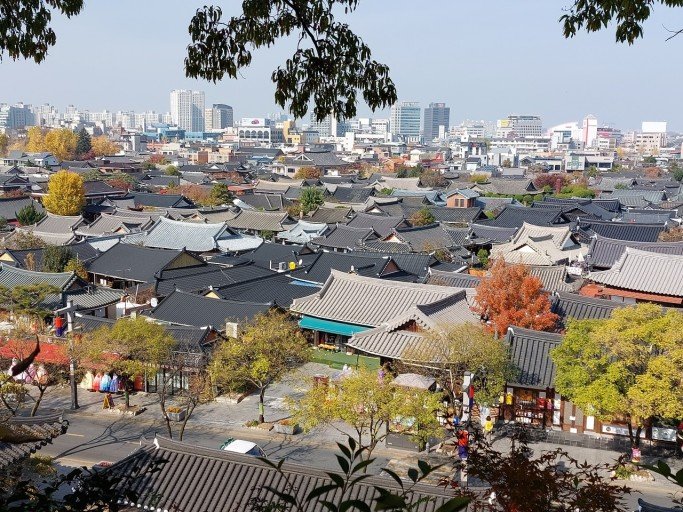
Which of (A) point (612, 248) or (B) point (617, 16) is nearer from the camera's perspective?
(B) point (617, 16)

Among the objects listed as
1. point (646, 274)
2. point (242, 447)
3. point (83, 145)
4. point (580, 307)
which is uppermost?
point (83, 145)

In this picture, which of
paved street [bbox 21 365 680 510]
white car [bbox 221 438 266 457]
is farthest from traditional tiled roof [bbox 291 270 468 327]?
white car [bbox 221 438 266 457]

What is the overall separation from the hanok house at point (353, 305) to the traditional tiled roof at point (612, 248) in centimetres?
1032

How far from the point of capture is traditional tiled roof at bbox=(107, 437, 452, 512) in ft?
32.9

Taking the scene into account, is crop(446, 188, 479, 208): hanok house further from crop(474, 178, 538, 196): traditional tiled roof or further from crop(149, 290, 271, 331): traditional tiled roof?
crop(149, 290, 271, 331): traditional tiled roof

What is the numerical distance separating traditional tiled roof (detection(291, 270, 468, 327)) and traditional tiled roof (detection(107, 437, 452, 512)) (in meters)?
11.6

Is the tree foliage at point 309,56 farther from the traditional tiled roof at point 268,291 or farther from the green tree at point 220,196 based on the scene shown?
the green tree at point 220,196

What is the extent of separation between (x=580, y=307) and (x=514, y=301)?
9.56 ft

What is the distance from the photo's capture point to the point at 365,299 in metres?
23.1

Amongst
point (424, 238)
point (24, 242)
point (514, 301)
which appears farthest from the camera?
point (424, 238)

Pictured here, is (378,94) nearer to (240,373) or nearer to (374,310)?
(240,373)

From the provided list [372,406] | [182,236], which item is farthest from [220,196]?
[372,406]

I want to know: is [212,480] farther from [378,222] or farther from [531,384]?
[378,222]

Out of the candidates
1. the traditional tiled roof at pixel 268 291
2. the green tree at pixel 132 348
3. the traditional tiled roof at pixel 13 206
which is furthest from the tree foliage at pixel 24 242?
the green tree at pixel 132 348
